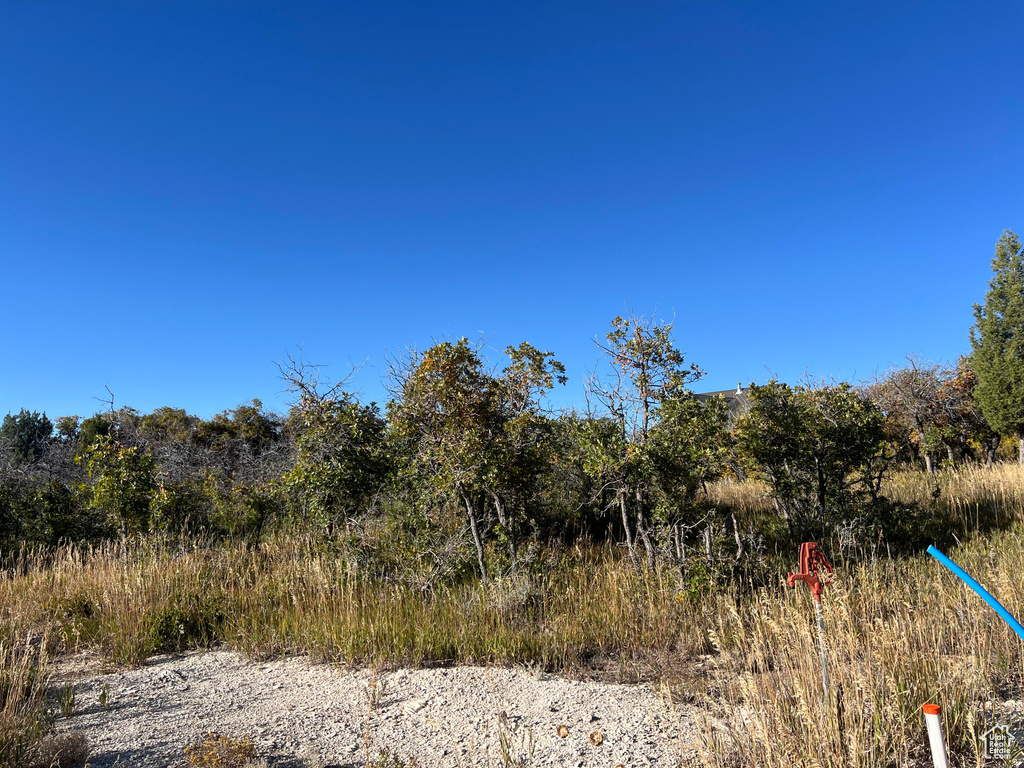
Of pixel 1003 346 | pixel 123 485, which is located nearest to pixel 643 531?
pixel 123 485

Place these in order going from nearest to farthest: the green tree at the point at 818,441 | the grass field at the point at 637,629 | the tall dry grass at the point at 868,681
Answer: the tall dry grass at the point at 868,681 < the grass field at the point at 637,629 < the green tree at the point at 818,441

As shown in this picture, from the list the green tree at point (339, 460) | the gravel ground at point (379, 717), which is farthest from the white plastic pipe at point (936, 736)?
the green tree at point (339, 460)

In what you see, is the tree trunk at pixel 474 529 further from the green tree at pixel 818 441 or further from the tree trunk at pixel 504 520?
the green tree at pixel 818 441

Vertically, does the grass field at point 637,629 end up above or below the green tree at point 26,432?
below

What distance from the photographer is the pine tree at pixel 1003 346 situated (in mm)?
16422

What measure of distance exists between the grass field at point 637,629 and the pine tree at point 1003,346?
10.6 meters

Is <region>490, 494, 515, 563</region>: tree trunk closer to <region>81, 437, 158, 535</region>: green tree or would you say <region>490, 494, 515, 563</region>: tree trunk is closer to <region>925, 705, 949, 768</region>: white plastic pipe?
<region>925, 705, 949, 768</region>: white plastic pipe

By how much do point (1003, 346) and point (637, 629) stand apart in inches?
777

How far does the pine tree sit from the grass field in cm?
1059

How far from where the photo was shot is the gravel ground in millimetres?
3254

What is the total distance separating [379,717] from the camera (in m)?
3.81

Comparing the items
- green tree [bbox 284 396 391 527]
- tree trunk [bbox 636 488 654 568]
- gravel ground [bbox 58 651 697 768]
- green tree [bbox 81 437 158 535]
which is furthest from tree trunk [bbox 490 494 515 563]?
green tree [bbox 81 437 158 535]

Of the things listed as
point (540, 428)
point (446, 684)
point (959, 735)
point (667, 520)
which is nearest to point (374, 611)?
point (446, 684)

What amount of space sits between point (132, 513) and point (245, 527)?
266 cm
